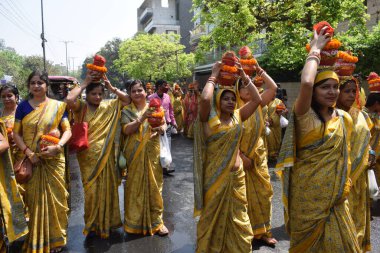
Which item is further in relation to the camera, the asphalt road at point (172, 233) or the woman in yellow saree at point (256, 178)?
the asphalt road at point (172, 233)

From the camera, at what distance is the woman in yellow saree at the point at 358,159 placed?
342 centimetres

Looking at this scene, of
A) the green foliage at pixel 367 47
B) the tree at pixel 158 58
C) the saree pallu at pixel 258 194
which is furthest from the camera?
the tree at pixel 158 58

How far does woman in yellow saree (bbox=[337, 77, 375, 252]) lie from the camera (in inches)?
135

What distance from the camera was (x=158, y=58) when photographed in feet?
111

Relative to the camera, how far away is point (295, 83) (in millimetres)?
14250

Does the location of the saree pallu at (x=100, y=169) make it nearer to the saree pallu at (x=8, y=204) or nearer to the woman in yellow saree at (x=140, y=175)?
the woman in yellow saree at (x=140, y=175)

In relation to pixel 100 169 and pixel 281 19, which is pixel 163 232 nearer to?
pixel 100 169

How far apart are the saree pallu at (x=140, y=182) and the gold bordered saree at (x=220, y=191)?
137 cm

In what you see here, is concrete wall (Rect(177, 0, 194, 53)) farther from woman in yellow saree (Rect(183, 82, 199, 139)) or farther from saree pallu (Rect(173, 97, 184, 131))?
woman in yellow saree (Rect(183, 82, 199, 139))

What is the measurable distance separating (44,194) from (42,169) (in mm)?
278

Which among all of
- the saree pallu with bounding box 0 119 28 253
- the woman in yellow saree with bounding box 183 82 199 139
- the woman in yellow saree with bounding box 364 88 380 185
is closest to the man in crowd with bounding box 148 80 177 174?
the woman in yellow saree with bounding box 183 82 199 139

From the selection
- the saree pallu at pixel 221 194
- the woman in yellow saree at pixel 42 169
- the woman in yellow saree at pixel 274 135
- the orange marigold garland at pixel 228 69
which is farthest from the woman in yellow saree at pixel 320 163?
the woman in yellow saree at pixel 274 135

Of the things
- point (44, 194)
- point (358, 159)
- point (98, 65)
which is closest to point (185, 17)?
point (98, 65)

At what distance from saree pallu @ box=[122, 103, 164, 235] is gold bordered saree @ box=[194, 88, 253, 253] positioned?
1366 millimetres
